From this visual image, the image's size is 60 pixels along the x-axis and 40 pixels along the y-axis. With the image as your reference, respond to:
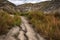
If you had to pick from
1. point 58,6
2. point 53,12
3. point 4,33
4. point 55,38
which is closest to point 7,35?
point 4,33

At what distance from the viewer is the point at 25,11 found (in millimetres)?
8594

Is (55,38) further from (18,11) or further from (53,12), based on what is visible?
(18,11)

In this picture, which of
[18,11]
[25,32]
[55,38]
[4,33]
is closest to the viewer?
[55,38]

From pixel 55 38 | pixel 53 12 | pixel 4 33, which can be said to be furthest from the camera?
pixel 53 12

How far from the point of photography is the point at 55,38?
4617mm

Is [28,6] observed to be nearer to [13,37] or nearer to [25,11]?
[25,11]

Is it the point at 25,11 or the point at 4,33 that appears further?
the point at 25,11

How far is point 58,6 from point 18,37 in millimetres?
3899

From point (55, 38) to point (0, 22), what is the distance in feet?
5.09

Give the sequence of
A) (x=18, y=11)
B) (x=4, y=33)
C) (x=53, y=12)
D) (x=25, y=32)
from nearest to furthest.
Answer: (x=4, y=33) → (x=25, y=32) → (x=53, y=12) → (x=18, y=11)

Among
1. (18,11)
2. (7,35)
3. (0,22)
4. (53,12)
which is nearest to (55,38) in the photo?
(7,35)

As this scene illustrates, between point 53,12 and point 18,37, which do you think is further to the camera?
point 53,12

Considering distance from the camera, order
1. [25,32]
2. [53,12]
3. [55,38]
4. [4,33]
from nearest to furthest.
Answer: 1. [55,38]
2. [4,33]
3. [25,32]
4. [53,12]

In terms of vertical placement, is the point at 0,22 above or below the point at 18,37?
above
